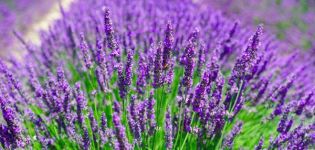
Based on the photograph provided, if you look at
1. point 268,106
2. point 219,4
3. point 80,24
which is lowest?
point 268,106

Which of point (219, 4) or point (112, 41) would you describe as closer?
point (112, 41)

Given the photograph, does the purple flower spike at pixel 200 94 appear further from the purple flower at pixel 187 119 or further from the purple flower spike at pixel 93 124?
the purple flower spike at pixel 93 124

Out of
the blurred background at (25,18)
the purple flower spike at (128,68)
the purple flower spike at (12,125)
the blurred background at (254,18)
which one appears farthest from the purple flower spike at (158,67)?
the blurred background at (254,18)

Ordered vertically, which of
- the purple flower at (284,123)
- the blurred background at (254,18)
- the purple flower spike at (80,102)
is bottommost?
the purple flower at (284,123)

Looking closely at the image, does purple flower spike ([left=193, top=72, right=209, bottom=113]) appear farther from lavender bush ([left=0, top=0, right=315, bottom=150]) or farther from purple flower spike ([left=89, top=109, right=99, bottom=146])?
purple flower spike ([left=89, top=109, right=99, bottom=146])

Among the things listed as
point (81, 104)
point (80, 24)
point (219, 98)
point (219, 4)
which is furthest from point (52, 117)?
point (219, 4)

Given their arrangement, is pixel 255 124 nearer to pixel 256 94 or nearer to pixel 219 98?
pixel 256 94
